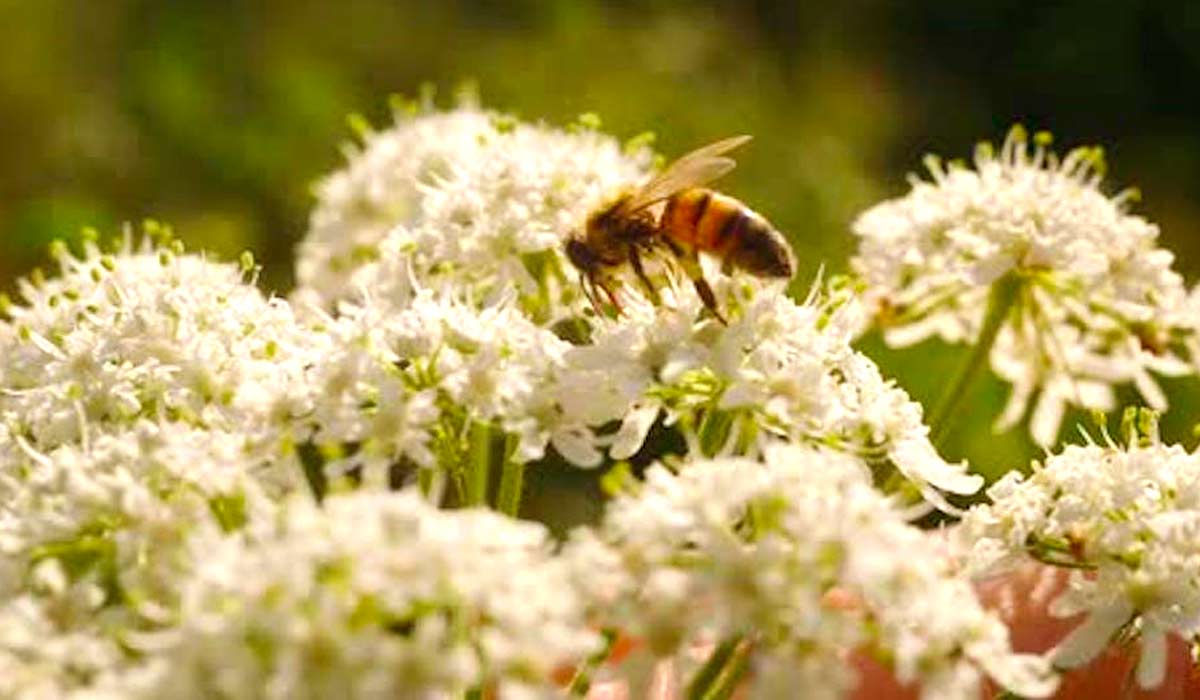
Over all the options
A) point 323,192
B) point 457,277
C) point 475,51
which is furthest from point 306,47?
point 457,277

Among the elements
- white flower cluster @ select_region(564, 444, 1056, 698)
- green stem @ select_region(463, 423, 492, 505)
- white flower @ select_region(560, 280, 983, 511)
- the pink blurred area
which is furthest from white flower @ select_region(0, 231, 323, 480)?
the pink blurred area

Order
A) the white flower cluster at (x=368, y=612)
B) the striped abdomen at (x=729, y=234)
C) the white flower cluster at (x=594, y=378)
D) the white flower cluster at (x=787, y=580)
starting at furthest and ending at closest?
1. the striped abdomen at (x=729, y=234)
2. the white flower cluster at (x=594, y=378)
3. the white flower cluster at (x=787, y=580)
4. the white flower cluster at (x=368, y=612)

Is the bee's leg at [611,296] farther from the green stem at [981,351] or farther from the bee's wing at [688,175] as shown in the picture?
the green stem at [981,351]

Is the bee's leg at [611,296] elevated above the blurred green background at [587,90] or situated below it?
below

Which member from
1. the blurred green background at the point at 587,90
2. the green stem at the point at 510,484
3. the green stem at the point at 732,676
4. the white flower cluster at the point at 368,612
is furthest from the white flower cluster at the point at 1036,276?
the blurred green background at the point at 587,90

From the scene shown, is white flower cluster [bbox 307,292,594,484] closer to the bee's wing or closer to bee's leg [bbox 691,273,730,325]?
bee's leg [bbox 691,273,730,325]

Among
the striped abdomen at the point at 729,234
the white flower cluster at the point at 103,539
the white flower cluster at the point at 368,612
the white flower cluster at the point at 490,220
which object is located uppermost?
the white flower cluster at the point at 490,220

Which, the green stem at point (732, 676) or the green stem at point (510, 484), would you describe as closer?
the green stem at point (732, 676)

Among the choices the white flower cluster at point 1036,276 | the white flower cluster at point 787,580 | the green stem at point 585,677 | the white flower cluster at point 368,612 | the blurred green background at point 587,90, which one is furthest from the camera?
the blurred green background at point 587,90
